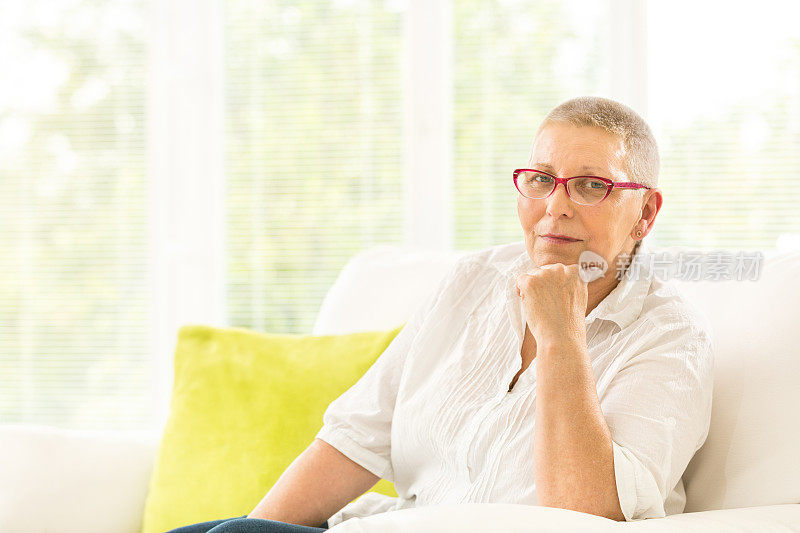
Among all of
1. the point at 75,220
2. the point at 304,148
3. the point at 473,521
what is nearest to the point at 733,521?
the point at 473,521

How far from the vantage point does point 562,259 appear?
1355 millimetres

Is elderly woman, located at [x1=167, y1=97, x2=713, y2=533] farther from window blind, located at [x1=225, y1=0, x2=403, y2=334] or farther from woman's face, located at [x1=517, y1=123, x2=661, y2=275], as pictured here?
window blind, located at [x1=225, y1=0, x2=403, y2=334]

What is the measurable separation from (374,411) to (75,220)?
5.89 ft

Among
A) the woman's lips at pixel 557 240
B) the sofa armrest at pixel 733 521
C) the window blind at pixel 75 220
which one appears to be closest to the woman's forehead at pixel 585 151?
the woman's lips at pixel 557 240

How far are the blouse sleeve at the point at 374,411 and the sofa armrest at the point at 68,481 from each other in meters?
0.50

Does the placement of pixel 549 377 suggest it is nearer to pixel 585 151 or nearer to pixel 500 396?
pixel 500 396

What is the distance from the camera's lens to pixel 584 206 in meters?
1.34

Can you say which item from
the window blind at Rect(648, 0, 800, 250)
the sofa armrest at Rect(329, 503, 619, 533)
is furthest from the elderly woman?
the window blind at Rect(648, 0, 800, 250)

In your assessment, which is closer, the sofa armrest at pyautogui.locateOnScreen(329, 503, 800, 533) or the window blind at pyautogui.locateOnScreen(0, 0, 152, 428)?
the sofa armrest at pyautogui.locateOnScreen(329, 503, 800, 533)

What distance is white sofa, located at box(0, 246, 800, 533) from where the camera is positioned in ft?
3.34

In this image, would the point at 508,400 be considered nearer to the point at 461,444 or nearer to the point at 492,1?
the point at 461,444

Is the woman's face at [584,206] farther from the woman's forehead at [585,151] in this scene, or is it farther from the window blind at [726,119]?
the window blind at [726,119]

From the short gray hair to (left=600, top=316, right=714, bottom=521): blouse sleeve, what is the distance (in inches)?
10.2

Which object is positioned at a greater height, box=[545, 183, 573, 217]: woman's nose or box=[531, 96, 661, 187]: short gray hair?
box=[531, 96, 661, 187]: short gray hair
